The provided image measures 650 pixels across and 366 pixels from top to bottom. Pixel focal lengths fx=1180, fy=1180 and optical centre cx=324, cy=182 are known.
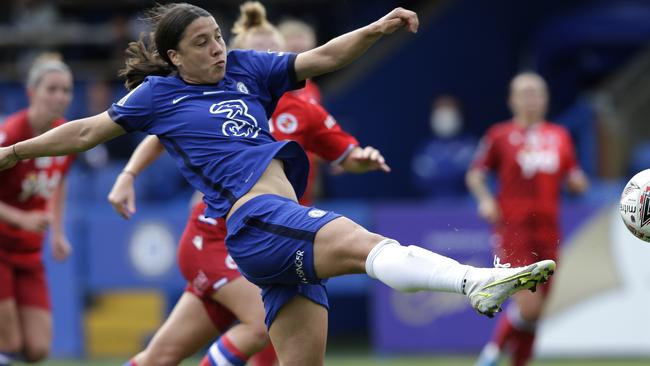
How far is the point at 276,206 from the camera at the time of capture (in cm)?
486

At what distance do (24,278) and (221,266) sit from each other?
1811 millimetres

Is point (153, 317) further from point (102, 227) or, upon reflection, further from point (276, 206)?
point (276, 206)

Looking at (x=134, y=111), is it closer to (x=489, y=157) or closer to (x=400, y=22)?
(x=400, y=22)

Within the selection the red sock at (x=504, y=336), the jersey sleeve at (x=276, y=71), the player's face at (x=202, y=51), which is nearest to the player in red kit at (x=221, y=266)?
the jersey sleeve at (x=276, y=71)

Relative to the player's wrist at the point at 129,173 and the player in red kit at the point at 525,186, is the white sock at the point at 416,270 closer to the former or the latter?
the player's wrist at the point at 129,173

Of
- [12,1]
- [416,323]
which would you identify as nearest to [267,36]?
[416,323]

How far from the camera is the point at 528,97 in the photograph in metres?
9.17

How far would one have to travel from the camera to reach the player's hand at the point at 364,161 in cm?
580

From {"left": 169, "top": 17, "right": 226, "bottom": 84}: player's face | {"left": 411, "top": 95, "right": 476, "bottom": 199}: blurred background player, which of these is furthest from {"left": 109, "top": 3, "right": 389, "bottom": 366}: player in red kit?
{"left": 411, "top": 95, "right": 476, "bottom": 199}: blurred background player

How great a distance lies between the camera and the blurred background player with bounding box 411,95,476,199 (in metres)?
12.8

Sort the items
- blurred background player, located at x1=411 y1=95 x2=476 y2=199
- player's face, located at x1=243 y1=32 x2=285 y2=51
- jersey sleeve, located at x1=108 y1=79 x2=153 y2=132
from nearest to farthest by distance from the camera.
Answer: jersey sleeve, located at x1=108 y1=79 x2=153 y2=132, player's face, located at x1=243 y1=32 x2=285 y2=51, blurred background player, located at x1=411 y1=95 x2=476 y2=199

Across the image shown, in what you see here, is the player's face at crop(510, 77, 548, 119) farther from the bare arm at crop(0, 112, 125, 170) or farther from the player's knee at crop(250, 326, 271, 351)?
the bare arm at crop(0, 112, 125, 170)

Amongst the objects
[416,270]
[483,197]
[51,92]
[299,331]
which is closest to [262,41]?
[51,92]

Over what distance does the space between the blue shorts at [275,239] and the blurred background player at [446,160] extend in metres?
7.94
